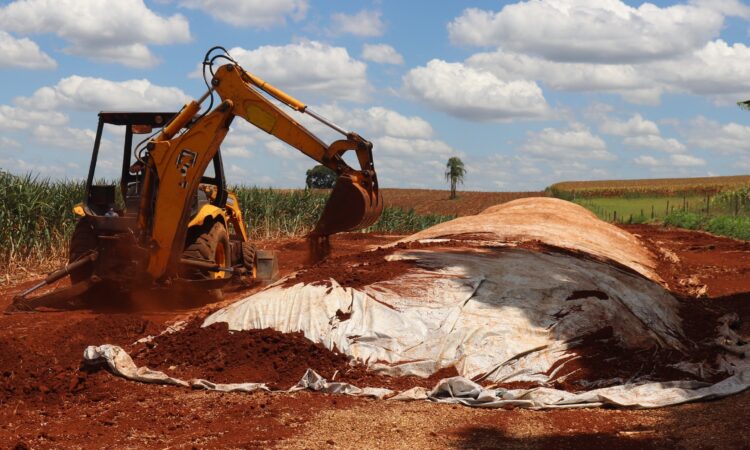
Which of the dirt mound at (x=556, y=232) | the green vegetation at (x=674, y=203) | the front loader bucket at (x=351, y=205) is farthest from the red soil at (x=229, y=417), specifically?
the green vegetation at (x=674, y=203)

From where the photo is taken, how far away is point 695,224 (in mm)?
29734

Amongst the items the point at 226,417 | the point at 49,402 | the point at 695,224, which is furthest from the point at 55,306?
the point at 695,224

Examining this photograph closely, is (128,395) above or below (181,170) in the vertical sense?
below

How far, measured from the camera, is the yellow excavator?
10.2 meters

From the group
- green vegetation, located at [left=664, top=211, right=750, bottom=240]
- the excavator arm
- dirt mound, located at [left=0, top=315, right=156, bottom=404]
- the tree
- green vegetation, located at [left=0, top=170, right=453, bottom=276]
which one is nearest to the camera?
dirt mound, located at [left=0, top=315, right=156, bottom=404]

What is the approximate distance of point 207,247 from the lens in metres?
10.7

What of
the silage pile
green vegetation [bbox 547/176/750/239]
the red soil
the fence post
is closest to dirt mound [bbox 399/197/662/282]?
the silage pile

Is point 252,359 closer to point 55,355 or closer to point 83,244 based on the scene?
point 55,355

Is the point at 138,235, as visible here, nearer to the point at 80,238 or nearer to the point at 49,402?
the point at 80,238

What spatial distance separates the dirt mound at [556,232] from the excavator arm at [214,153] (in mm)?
2165

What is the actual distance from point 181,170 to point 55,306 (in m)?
2.54

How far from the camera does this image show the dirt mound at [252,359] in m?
7.49

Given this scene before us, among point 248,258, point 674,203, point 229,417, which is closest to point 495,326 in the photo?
point 229,417

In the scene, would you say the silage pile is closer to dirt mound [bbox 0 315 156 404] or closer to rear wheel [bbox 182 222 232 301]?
dirt mound [bbox 0 315 156 404]
